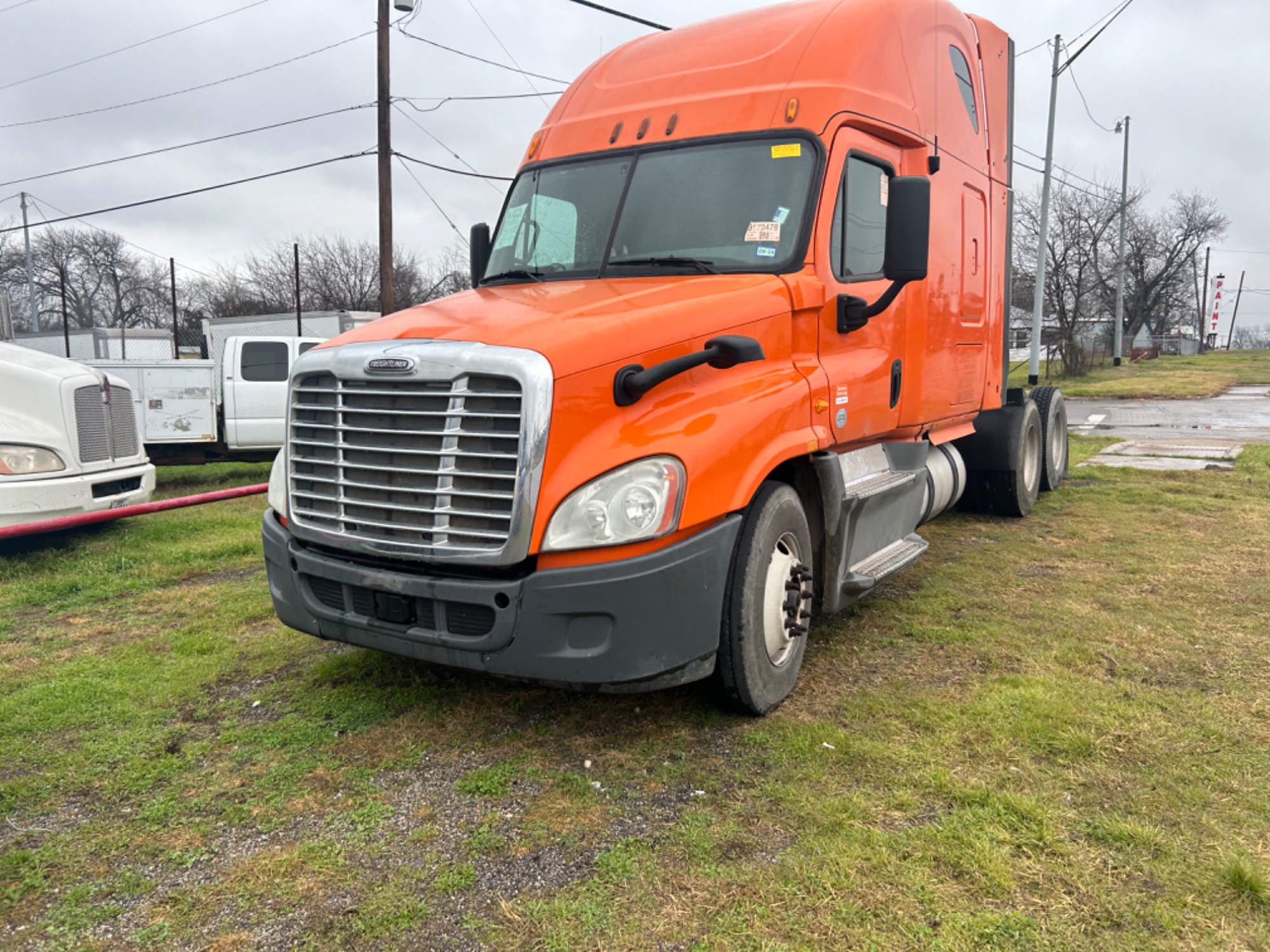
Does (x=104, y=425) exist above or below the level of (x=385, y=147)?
below

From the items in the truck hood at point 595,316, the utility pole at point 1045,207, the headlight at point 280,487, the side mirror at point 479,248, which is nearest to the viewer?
the truck hood at point 595,316

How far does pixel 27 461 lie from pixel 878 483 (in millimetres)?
6416

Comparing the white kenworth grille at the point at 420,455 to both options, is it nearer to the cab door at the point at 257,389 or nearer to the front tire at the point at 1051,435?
the front tire at the point at 1051,435

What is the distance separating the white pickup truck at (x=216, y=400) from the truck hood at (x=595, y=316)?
9.33 meters

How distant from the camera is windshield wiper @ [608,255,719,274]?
436 cm

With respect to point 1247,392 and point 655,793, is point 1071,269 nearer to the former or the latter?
point 1247,392

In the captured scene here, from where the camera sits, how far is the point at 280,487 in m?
4.32

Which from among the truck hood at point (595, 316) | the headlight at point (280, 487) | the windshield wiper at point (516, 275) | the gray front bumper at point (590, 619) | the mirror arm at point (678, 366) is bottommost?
the gray front bumper at point (590, 619)

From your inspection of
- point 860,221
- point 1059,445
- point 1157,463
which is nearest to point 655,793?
point 860,221

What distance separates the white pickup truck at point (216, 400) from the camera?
12406 millimetres

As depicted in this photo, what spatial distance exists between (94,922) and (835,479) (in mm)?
3393

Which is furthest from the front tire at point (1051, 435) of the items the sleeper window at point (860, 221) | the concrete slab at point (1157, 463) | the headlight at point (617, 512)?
the headlight at point (617, 512)

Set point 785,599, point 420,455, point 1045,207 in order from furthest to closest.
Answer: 1. point 1045,207
2. point 785,599
3. point 420,455

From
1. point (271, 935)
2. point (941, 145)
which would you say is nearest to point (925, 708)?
point (271, 935)
